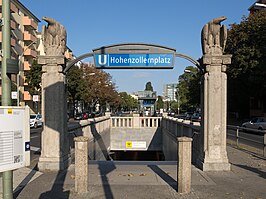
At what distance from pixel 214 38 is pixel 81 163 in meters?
5.38

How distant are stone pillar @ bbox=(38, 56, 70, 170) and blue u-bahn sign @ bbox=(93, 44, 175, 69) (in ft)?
4.14

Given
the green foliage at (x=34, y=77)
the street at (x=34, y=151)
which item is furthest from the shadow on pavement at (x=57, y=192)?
the green foliage at (x=34, y=77)

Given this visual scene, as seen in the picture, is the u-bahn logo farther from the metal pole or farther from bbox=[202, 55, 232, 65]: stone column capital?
the metal pole

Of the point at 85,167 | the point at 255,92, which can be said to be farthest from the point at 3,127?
the point at 255,92

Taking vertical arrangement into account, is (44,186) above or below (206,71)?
below

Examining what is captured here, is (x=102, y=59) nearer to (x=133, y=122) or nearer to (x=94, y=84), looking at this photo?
(x=133, y=122)


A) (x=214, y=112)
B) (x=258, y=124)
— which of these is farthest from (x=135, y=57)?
(x=258, y=124)

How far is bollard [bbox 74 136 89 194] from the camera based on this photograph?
6.23 m

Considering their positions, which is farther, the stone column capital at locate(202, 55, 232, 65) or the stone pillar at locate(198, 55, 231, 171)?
the stone column capital at locate(202, 55, 232, 65)

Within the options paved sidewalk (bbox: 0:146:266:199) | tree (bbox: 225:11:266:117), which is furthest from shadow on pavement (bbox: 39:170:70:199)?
tree (bbox: 225:11:266:117)

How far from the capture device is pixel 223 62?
29.7 ft

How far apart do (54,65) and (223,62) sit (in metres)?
4.91

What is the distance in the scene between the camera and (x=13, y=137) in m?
3.87

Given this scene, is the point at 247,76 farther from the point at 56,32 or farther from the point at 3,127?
the point at 3,127
